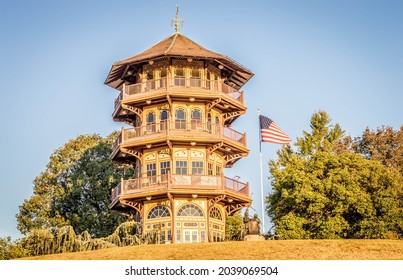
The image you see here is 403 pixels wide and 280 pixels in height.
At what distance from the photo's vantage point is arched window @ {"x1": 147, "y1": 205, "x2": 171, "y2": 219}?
165ft

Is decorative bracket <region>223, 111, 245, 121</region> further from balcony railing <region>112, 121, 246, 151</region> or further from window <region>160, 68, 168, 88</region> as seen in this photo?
window <region>160, 68, 168, 88</region>

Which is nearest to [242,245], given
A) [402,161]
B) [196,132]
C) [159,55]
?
[196,132]

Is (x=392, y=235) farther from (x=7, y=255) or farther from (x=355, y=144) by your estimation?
(x=7, y=255)

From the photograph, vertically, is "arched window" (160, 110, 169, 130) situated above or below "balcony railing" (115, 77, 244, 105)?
below

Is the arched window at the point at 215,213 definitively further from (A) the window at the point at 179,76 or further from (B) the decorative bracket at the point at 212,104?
(A) the window at the point at 179,76

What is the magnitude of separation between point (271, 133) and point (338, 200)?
6662 millimetres

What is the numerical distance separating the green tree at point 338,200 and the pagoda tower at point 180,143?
3.34 m

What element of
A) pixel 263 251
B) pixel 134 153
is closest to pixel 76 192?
pixel 134 153

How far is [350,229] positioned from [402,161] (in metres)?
13.6

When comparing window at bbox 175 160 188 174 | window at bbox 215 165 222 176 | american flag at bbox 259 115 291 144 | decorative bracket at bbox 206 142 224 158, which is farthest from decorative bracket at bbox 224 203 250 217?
american flag at bbox 259 115 291 144

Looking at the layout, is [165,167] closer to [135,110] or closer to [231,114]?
[135,110]

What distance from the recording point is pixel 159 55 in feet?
170

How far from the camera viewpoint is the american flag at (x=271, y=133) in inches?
1977

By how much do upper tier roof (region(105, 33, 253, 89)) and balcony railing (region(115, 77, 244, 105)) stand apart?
1.66 m
